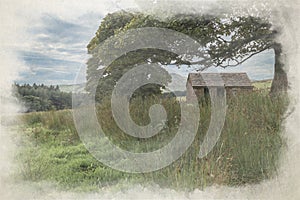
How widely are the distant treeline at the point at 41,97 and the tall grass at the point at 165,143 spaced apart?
2.4 inches

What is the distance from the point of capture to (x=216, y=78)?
9.91 ft

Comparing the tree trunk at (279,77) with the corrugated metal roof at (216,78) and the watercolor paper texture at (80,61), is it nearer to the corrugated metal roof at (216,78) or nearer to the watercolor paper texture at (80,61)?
the watercolor paper texture at (80,61)

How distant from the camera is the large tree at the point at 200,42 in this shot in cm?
296

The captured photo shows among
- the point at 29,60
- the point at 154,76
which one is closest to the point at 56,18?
the point at 29,60

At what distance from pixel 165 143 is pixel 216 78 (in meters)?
0.65

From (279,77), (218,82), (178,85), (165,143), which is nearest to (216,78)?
(218,82)

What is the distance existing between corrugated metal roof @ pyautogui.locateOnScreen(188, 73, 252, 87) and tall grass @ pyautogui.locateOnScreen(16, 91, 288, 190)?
0.13 m

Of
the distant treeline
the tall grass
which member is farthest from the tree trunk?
the distant treeline

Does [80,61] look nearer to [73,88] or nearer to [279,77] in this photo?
[73,88]

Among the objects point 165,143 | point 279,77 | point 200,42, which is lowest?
point 165,143

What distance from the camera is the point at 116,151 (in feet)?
9.60

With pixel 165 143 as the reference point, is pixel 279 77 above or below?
above

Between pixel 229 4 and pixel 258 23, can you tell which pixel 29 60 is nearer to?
pixel 229 4

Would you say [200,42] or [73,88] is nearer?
[73,88]
